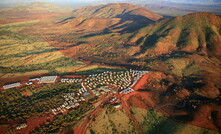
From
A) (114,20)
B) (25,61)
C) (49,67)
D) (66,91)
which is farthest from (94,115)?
(114,20)

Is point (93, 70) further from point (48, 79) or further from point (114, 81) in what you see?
point (48, 79)

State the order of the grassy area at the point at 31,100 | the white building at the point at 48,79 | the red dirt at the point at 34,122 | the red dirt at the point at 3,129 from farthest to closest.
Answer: the white building at the point at 48,79 < the grassy area at the point at 31,100 < the red dirt at the point at 34,122 < the red dirt at the point at 3,129

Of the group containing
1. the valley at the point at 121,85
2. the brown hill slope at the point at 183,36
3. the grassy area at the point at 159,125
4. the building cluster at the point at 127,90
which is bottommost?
the grassy area at the point at 159,125

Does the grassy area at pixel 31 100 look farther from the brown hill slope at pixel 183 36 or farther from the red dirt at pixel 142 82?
the brown hill slope at pixel 183 36

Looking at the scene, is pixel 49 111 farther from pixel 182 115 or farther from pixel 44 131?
pixel 182 115

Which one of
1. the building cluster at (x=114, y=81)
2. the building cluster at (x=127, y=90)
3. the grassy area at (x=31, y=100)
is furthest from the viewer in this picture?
the building cluster at (x=114, y=81)

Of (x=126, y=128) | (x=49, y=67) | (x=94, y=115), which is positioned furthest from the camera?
(x=49, y=67)

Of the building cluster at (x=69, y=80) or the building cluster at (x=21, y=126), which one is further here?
the building cluster at (x=69, y=80)

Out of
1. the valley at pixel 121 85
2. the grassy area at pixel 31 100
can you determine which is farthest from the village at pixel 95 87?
the grassy area at pixel 31 100
